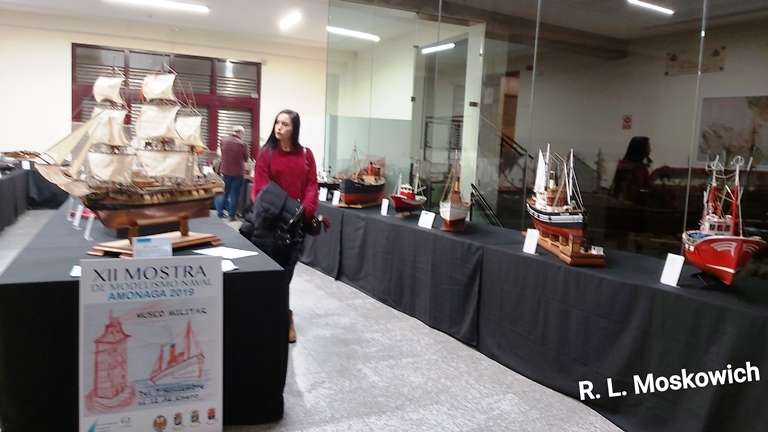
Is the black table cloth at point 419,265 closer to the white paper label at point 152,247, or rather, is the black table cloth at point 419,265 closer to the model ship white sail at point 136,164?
the model ship white sail at point 136,164

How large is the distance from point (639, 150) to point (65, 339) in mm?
3520

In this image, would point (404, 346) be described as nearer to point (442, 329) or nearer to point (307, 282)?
point (442, 329)

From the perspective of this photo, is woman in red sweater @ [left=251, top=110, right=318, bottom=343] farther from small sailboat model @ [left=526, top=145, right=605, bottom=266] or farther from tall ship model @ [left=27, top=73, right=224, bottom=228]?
small sailboat model @ [left=526, top=145, right=605, bottom=266]

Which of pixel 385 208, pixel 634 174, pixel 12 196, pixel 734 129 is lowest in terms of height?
pixel 12 196

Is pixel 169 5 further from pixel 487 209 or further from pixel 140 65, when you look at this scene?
pixel 487 209

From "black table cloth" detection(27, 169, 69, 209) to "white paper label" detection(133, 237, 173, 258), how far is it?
731cm

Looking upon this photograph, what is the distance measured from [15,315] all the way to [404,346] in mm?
2016

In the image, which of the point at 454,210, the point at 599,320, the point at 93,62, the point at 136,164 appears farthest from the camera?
the point at 93,62

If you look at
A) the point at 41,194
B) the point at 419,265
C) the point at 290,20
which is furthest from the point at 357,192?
the point at 41,194

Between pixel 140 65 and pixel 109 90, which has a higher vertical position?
pixel 140 65

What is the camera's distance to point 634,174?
378 cm

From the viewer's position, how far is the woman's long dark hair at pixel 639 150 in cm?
363

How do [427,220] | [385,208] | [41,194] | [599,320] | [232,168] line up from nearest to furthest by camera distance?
[599,320], [427,220], [385,208], [232,168], [41,194]

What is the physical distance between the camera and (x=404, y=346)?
324 cm
